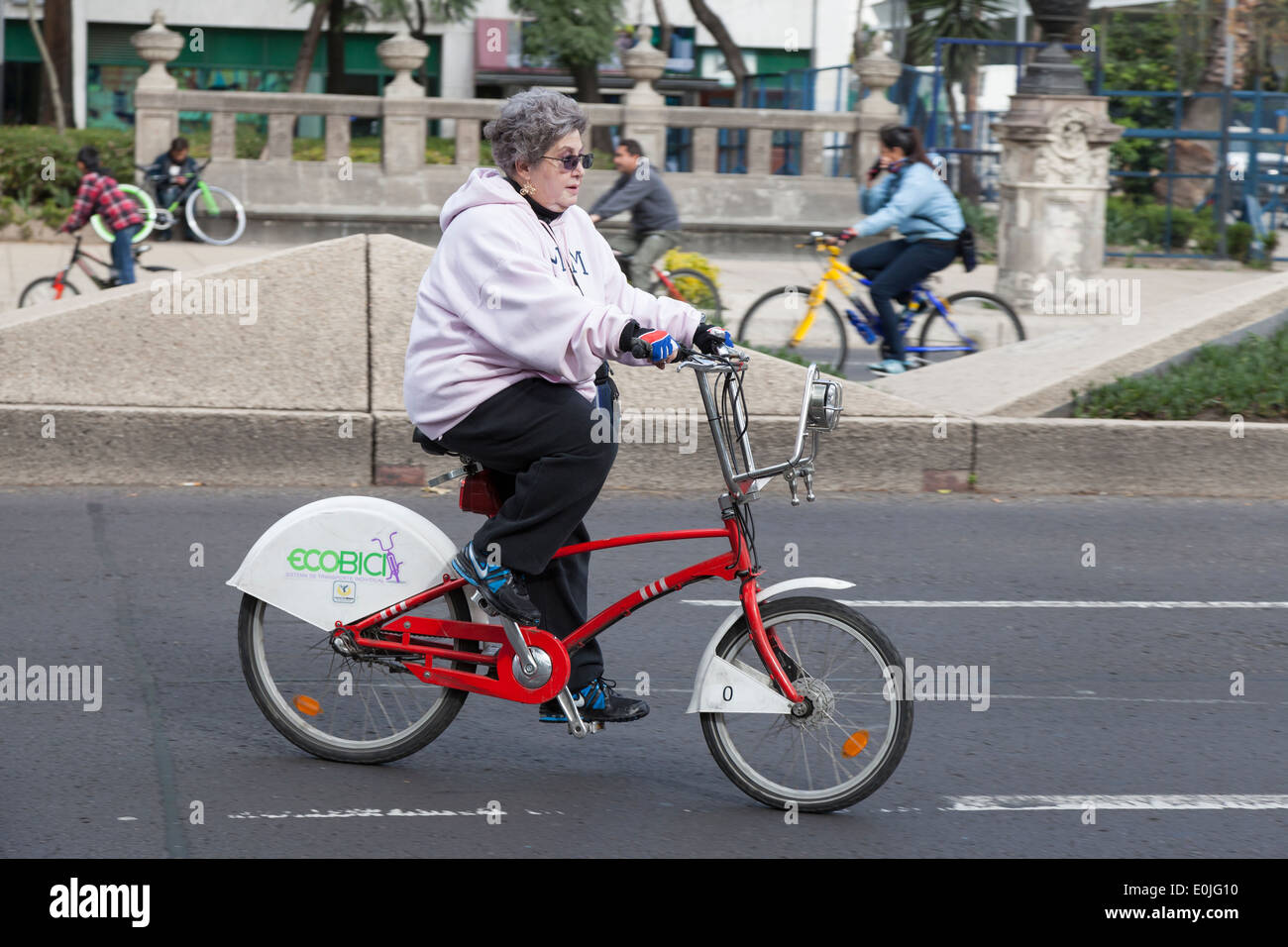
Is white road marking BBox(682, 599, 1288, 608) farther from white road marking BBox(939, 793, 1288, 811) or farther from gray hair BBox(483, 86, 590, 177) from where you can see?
gray hair BBox(483, 86, 590, 177)

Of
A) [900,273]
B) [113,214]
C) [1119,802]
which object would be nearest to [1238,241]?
[900,273]

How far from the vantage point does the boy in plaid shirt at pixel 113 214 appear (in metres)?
13.4

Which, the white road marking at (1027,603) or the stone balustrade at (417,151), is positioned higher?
the stone balustrade at (417,151)

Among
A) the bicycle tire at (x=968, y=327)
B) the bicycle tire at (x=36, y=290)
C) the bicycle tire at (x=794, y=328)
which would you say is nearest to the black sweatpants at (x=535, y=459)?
the bicycle tire at (x=794, y=328)

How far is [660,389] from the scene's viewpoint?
8562 millimetres

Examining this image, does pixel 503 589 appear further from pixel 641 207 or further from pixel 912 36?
pixel 912 36

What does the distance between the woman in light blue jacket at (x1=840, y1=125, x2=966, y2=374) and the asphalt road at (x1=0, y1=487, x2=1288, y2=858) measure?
3.78 metres

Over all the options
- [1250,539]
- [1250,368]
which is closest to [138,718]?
[1250,539]

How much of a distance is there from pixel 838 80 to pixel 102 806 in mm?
22177

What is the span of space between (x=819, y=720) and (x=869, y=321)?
24.9 feet

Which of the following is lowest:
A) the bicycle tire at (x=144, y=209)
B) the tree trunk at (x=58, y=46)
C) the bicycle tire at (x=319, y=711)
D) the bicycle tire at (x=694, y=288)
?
the bicycle tire at (x=319, y=711)

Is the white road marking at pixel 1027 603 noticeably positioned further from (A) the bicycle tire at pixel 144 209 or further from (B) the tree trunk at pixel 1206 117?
(B) the tree trunk at pixel 1206 117

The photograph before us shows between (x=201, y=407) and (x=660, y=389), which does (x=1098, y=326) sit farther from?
(x=201, y=407)

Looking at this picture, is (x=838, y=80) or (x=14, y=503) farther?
(x=838, y=80)
